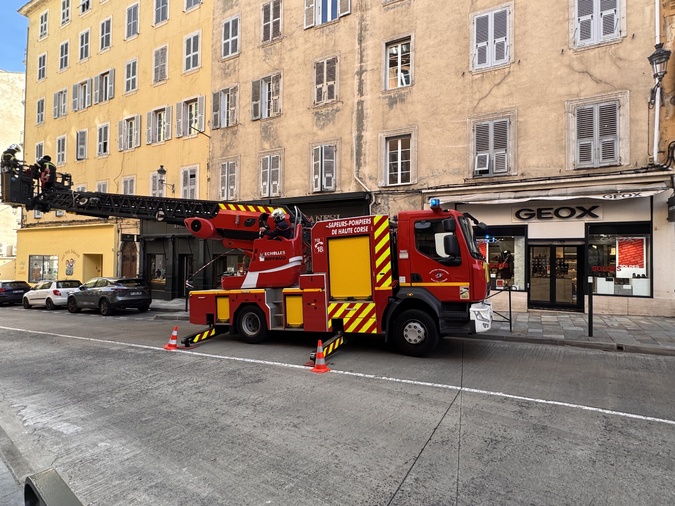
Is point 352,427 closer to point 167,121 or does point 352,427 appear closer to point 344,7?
point 344,7

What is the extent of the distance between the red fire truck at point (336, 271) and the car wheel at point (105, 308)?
6724mm

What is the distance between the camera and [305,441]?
418 centimetres

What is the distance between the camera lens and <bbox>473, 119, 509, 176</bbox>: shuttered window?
13487 mm

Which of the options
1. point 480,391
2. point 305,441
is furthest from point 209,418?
point 480,391

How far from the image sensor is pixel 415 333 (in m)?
7.69

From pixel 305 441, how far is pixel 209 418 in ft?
4.41

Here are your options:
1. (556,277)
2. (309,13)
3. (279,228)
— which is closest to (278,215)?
(279,228)

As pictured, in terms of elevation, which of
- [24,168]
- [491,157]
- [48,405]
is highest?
[491,157]

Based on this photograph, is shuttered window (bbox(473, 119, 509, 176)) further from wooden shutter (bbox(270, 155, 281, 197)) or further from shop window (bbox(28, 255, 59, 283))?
shop window (bbox(28, 255, 59, 283))

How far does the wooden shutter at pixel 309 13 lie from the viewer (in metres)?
17.6

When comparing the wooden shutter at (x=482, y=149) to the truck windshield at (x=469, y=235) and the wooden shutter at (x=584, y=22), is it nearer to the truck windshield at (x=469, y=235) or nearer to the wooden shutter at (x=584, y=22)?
the wooden shutter at (x=584, y=22)

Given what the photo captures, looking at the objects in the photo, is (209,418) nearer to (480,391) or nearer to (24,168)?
(480,391)

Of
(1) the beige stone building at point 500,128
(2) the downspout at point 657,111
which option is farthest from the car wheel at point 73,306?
(2) the downspout at point 657,111

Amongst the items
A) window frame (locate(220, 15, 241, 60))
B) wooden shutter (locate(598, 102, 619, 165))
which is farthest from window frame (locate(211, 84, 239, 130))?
wooden shutter (locate(598, 102, 619, 165))
